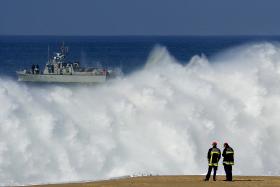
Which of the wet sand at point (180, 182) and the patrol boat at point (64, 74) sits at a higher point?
the patrol boat at point (64, 74)

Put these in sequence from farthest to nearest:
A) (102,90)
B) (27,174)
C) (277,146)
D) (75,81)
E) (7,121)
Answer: (75,81) < (102,90) < (277,146) < (7,121) < (27,174)

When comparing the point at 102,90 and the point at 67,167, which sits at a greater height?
the point at 102,90

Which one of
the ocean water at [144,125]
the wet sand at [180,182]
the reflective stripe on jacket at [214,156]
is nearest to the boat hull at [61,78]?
the ocean water at [144,125]

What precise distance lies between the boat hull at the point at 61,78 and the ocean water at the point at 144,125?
30623 mm

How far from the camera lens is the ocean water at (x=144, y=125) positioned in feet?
119

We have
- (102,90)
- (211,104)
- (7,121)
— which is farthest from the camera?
(102,90)

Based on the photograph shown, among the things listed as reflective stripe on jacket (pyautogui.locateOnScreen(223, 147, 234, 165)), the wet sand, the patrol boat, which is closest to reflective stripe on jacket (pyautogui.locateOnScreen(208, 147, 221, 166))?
reflective stripe on jacket (pyautogui.locateOnScreen(223, 147, 234, 165))

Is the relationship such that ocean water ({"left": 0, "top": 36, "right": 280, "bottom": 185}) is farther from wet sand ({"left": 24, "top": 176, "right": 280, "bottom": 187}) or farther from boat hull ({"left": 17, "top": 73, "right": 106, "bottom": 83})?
boat hull ({"left": 17, "top": 73, "right": 106, "bottom": 83})

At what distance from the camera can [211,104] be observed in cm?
4431

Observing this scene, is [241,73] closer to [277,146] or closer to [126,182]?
[277,146]

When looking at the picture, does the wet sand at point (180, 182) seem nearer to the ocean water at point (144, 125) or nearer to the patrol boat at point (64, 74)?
the ocean water at point (144, 125)

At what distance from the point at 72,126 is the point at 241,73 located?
12.7 metres

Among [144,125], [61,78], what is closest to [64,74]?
[61,78]

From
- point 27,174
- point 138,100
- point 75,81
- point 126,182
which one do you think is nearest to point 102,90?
point 138,100
